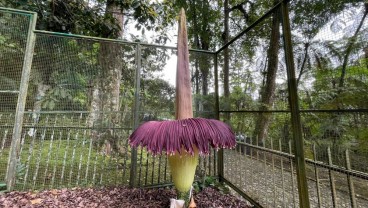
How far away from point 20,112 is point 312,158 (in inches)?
119

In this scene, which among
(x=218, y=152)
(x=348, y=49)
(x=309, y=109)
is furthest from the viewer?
(x=218, y=152)

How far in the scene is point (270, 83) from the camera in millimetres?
1991

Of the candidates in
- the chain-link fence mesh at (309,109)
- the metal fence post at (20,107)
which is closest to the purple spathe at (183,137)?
the chain-link fence mesh at (309,109)

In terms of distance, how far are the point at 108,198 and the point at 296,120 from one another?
2.12 meters

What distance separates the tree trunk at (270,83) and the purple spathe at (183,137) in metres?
0.77

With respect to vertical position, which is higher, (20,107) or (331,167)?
(20,107)

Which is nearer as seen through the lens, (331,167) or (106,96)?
(331,167)

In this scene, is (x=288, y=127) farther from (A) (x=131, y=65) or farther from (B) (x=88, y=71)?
(B) (x=88, y=71)

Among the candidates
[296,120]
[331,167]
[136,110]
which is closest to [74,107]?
[136,110]

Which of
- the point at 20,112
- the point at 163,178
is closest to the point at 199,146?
the point at 163,178

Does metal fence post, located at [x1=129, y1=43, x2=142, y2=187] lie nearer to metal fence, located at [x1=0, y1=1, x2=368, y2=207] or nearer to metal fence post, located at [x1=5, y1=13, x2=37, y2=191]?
metal fence, located at [x1=0, y1=1, x2=368, y2=207]

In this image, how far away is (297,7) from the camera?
167cm

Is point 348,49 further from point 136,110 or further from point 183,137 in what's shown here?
point 136,110

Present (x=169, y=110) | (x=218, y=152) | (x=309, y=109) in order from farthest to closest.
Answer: (x=218, y=152)
(x=169, y=110)
(x=309, y=109)
